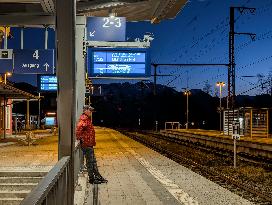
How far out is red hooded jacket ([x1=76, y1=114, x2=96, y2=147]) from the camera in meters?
12.0

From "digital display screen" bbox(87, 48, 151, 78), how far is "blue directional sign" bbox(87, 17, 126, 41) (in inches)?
184

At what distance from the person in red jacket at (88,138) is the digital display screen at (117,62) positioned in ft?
35.6

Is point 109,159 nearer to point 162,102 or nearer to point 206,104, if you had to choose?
point 162,102

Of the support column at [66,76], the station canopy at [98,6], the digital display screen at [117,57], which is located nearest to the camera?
the support column at [66,76]

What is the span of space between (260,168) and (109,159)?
17.6ft

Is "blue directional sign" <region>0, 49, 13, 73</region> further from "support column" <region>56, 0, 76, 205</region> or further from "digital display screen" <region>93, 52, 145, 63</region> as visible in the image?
"support column" <region>56, 0, 76, 205</region>

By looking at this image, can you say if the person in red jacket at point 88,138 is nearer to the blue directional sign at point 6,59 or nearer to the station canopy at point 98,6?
the station canopy at point 98,6

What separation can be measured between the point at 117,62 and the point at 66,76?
15.6 metres

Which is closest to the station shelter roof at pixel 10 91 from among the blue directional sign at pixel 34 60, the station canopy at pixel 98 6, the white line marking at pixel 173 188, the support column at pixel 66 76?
the blue directional sign at pixel 34 60

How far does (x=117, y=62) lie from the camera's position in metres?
23.2

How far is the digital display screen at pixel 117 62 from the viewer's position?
2294 cm

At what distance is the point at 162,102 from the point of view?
120 meters

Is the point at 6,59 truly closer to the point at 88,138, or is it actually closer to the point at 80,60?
the point at 80,60

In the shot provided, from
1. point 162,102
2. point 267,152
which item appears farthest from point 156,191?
point 162,102
